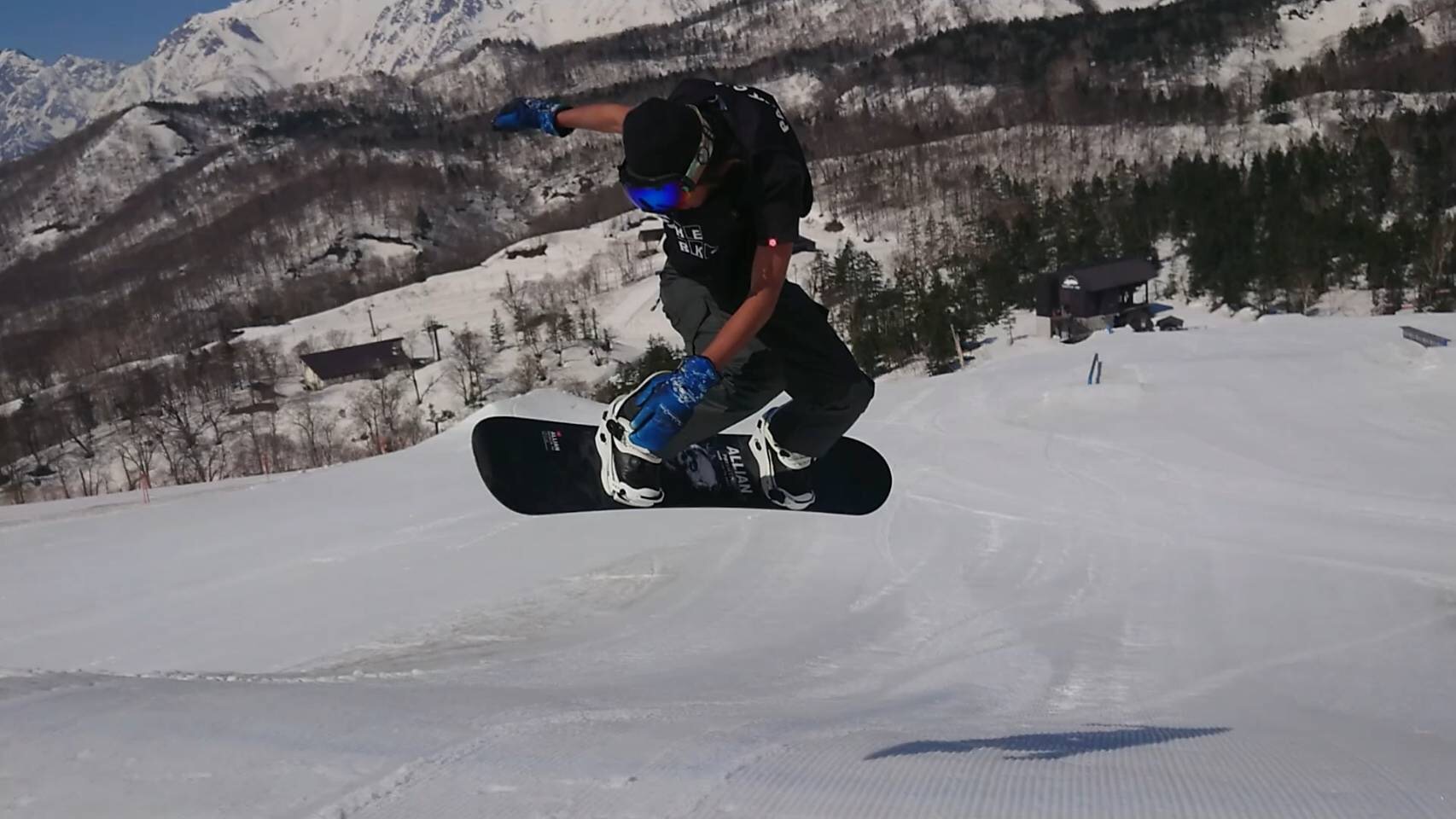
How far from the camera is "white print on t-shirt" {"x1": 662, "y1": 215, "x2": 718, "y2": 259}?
4.07m

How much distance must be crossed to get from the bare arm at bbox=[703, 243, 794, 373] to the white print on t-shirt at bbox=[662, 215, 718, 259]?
0.40 m

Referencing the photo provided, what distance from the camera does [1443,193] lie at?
202 ft

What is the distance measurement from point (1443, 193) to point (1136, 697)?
71.2 metres

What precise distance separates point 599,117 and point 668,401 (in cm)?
154

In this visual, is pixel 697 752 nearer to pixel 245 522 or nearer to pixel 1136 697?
pixel 1136 697

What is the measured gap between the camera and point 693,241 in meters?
4.11

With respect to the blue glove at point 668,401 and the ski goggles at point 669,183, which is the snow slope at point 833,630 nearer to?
the blue glove at point 668,401

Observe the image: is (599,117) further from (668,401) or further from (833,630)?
(833,630)

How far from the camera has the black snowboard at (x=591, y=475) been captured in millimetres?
5820

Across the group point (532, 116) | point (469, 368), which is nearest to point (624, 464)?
point (532, 116)

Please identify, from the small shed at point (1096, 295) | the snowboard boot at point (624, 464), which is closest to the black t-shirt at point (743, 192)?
the snowboard boot at point (624, 464)

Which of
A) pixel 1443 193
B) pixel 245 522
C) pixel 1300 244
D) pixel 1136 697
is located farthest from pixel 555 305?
pixel 1136 697

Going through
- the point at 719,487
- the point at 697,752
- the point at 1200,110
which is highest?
the point at 1200,110

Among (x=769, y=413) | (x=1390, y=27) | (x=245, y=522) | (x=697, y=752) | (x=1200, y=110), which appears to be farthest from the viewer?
(x=1390, y=27)
